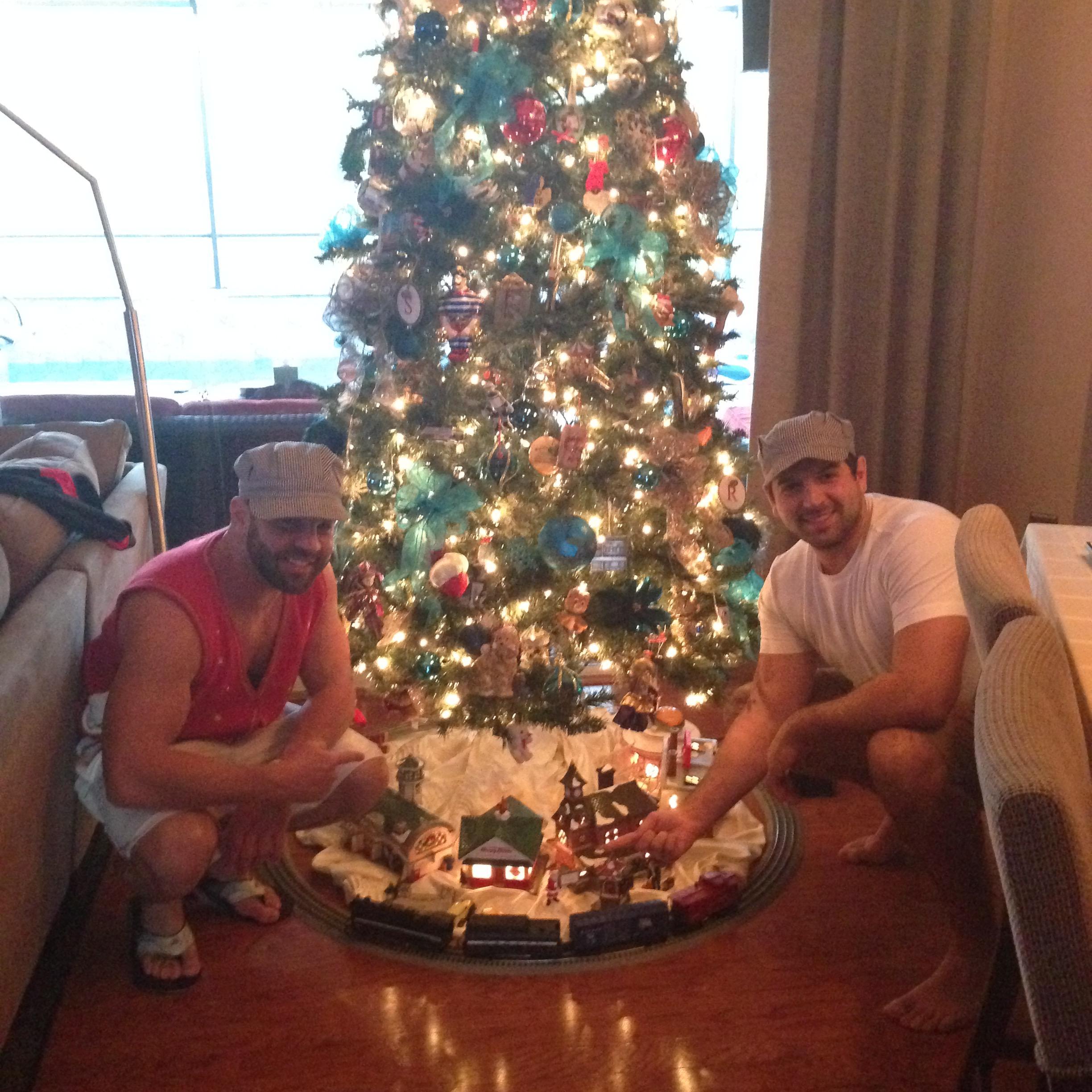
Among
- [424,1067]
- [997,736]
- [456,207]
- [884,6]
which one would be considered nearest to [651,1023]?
[424,1067]

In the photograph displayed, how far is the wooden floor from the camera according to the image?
175 cm

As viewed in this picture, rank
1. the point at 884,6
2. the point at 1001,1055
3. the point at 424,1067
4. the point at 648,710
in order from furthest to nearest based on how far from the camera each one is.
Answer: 1. the point at 884,6
2. the point at 648,710
3. the point at 424,1067
4. the point at 1001,1055

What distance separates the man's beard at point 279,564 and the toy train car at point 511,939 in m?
0.75

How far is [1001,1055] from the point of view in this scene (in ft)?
5.09

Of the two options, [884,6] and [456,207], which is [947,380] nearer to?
[884,6]

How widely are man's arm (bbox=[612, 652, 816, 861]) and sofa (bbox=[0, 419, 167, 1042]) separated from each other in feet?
3.66

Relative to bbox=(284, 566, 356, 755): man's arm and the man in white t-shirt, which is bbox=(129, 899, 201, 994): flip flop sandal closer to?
bbox=(284, 566, 356, 755): man's arm

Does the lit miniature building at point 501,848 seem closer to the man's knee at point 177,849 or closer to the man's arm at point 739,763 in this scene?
the man's arm at point 739,763

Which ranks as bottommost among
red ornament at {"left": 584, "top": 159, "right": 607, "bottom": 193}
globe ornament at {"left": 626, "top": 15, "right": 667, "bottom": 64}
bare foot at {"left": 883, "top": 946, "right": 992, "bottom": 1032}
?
bare foot at {"left": 883, "top": 946, "right": 992, "bottom": 1032}

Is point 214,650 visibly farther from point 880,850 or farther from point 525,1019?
point 880,850

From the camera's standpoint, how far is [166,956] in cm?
198

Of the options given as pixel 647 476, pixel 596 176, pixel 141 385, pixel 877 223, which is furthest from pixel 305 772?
pixel 877 223

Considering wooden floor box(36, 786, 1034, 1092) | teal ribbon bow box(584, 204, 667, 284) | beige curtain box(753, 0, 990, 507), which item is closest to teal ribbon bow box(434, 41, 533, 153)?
teal ribbon bow box(584, 204, 667, 284)

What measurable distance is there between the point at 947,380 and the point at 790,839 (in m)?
1.69
